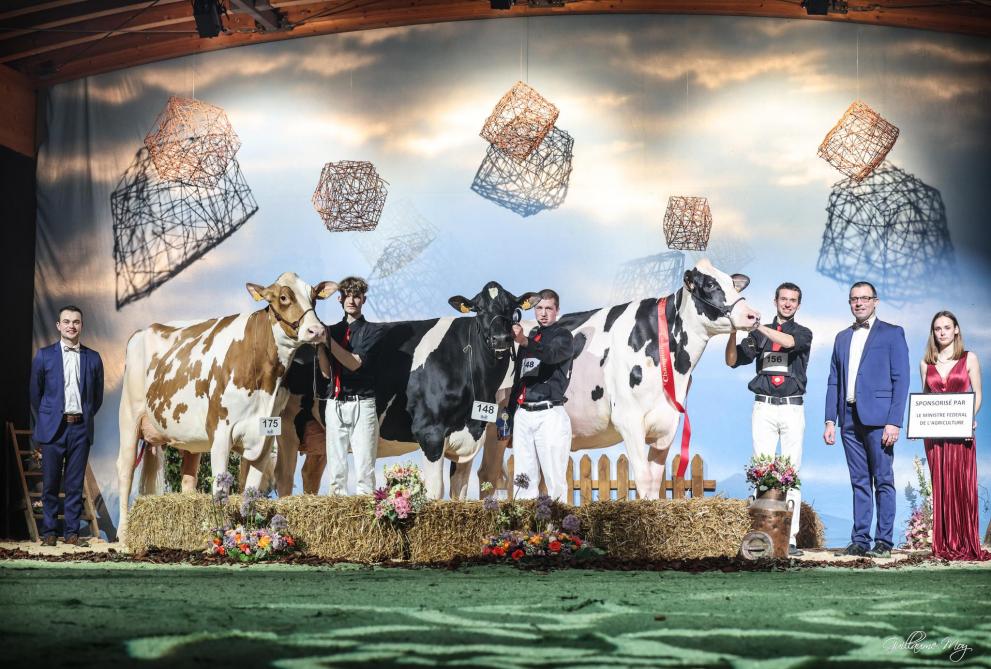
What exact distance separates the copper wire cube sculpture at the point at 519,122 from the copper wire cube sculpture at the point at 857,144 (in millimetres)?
2738

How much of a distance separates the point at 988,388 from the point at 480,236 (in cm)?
519

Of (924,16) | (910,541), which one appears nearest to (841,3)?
(924,16)

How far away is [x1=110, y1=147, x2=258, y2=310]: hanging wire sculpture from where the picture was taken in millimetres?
11414

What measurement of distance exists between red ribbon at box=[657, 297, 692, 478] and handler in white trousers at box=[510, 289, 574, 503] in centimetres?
72

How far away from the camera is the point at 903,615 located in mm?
4457

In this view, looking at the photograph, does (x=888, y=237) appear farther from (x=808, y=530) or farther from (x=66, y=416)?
(x=66, y=416)

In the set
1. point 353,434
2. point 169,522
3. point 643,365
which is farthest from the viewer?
point 643,365

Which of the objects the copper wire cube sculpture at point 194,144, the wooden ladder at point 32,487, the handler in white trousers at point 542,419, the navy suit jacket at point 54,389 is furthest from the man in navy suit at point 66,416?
the handler in white trousers at point 542,419

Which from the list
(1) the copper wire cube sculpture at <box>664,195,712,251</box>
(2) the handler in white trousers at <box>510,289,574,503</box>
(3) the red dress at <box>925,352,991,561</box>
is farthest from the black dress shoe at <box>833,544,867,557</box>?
(1) the copper wire cube sculpture at <box>664,195,712,251</box>

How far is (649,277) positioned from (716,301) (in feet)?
8.31

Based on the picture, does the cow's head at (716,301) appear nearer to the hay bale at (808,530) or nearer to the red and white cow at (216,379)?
the hay bale at (808,530)

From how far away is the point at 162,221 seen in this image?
11.5 meters

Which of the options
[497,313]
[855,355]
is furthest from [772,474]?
[497,313]

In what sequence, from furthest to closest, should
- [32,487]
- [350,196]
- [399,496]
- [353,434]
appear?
[350,196] < [32,487] < [353,434] < [399,496]
